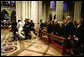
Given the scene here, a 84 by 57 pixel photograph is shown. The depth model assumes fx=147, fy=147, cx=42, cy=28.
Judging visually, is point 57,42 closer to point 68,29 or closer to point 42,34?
point 68,29

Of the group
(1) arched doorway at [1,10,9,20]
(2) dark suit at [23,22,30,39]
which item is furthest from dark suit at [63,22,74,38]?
(1) arched doorway at [1,10,9,20]

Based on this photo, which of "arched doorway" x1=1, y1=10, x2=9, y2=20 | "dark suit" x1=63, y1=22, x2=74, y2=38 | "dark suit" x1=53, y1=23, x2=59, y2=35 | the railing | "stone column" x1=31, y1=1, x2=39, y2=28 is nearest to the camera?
the railing

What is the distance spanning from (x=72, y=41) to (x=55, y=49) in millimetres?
1557

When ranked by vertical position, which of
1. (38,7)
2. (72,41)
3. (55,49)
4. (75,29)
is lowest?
(55,49)

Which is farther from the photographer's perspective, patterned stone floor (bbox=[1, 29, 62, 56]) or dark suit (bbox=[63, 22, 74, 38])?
dark suit (bbox=[63, 22, 74, 38])

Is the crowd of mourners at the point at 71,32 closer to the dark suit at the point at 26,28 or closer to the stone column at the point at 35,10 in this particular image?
the dark suit at the point at 26,28

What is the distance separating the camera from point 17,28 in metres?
10.9

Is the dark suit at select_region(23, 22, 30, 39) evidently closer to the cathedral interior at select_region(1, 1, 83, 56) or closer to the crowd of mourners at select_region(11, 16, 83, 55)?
the cathedral interior at select_region(1, 1, 83, 56)

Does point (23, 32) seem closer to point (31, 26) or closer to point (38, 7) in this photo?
point (31, 26)

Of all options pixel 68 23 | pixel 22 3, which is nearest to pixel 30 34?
pixel 68 23

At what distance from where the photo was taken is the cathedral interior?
659 centimetres

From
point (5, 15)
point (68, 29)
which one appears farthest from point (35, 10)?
point (5, 15)

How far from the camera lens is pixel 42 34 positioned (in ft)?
34.7

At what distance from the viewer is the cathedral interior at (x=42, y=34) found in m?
6.59
